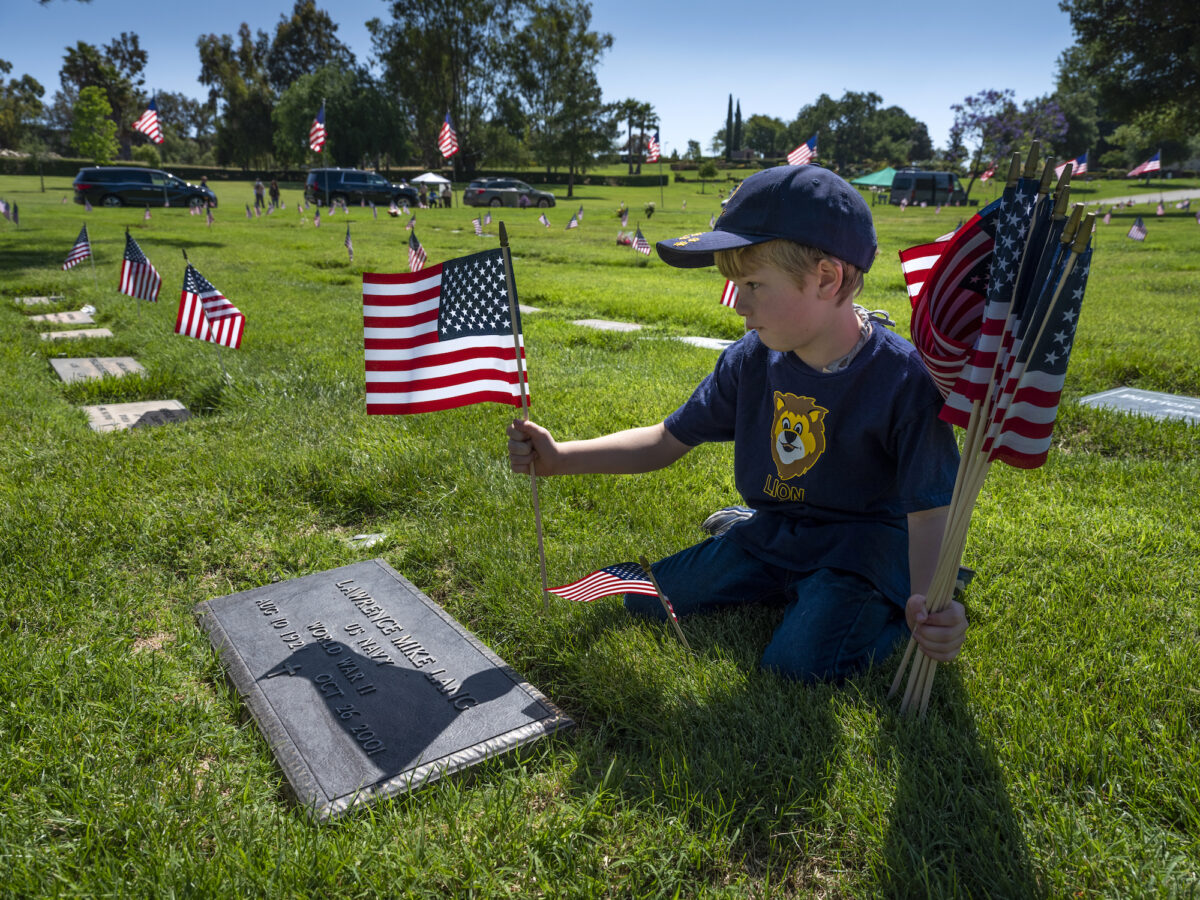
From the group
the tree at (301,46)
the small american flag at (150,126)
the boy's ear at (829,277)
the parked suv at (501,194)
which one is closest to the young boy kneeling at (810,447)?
the boy's ear at (829,277)

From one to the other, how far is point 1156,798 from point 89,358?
667 centimetres

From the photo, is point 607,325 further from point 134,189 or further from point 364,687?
point 134,189

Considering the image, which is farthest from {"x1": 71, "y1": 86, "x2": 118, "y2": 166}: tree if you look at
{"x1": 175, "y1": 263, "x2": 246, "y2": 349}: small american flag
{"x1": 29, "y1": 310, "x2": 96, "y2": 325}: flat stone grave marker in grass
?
{"x1": 175, "y1": 263, "x2": 246, "y2": 349}: small american flag

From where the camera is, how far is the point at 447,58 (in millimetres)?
51812

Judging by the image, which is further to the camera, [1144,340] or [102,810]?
[1144,340]

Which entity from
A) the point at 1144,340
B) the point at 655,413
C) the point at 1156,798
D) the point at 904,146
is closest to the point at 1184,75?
the point at 1144,340

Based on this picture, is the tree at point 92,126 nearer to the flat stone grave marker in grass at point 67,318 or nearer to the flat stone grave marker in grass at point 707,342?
the flat stone grave marker in grass at point 67,318

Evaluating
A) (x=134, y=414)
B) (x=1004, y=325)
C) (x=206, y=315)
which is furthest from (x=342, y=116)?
(x=1004, y=325)

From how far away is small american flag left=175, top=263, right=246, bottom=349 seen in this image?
4684mm

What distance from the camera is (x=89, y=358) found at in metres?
5.78

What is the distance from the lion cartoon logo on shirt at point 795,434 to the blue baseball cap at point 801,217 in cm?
43

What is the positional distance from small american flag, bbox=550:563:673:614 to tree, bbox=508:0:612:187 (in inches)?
1950

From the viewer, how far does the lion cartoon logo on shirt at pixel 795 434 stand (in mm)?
2160

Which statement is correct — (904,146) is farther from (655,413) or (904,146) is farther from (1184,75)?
(655,413)
